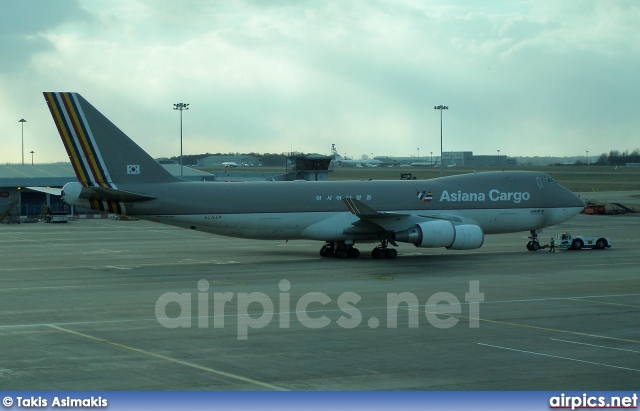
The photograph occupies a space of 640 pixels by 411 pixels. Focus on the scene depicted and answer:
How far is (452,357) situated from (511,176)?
3001 cm

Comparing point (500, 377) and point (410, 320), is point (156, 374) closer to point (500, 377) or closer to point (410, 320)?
point (500, 377)

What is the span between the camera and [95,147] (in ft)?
135

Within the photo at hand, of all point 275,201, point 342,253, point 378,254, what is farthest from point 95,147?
point 378,254

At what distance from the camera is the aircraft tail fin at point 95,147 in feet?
134

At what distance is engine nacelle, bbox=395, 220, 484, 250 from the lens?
41.3 metres

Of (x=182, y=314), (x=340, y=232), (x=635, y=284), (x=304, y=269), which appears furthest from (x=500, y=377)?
(x=340, y=232)

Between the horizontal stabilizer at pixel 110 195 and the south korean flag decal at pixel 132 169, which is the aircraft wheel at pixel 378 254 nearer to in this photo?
the horizontal stabilizer at pixel 110 195

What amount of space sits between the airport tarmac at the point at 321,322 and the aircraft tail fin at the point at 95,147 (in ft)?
14.3

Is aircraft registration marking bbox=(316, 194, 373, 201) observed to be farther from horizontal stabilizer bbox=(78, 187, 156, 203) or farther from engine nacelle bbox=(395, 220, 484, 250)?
horizontal stabilizer bbox=(78, 187, 156, 203)

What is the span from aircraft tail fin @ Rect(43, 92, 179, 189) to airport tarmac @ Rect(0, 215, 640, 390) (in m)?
4.37

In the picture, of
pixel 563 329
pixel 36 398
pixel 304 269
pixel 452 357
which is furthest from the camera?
pixel 304 269

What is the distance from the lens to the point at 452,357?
19.4 meters

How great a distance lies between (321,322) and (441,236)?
59.1 ft

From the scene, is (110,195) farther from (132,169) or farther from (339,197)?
(339,197)
